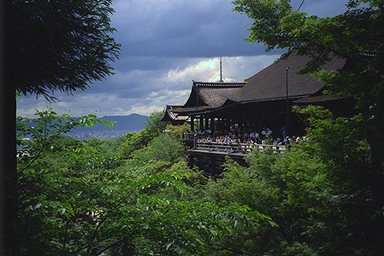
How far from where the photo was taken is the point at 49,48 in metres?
6.32

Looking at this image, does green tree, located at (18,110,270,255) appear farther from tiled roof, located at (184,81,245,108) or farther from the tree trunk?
tiled roof, located at (184,81,245,108)

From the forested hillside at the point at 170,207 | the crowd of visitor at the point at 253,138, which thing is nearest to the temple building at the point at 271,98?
the crowd of visitor at the point at 253,138

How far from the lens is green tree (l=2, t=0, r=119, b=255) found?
5.61 meters

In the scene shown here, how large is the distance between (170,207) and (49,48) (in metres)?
3.89

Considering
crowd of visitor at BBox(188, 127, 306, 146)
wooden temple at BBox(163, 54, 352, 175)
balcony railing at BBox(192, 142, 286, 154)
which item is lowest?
balcony railing at BBox(192, 142, 286, 154)

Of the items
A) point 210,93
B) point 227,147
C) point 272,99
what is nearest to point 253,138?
point 227,147

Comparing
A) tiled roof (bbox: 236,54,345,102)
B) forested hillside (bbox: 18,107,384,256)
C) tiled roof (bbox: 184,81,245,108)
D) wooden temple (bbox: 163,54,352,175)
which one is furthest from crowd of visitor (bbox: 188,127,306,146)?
forested hillside (bbox: 18,107,384,256)

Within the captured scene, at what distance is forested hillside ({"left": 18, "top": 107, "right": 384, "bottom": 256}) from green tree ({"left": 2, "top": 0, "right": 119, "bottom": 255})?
2.11ft

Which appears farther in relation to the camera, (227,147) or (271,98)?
(271,98)

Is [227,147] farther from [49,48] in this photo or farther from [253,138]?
[49,48]

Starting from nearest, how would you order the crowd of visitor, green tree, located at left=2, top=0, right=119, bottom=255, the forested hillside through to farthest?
the forested hillside < green tree, located at left=2, top=0, right=119, bottom=255 < the crowd of visitor

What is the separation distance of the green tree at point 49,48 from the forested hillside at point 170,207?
64cm

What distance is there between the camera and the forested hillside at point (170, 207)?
4.41 metres

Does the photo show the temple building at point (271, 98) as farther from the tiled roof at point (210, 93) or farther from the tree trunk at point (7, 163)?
the tree trunk at point (7, 163)
